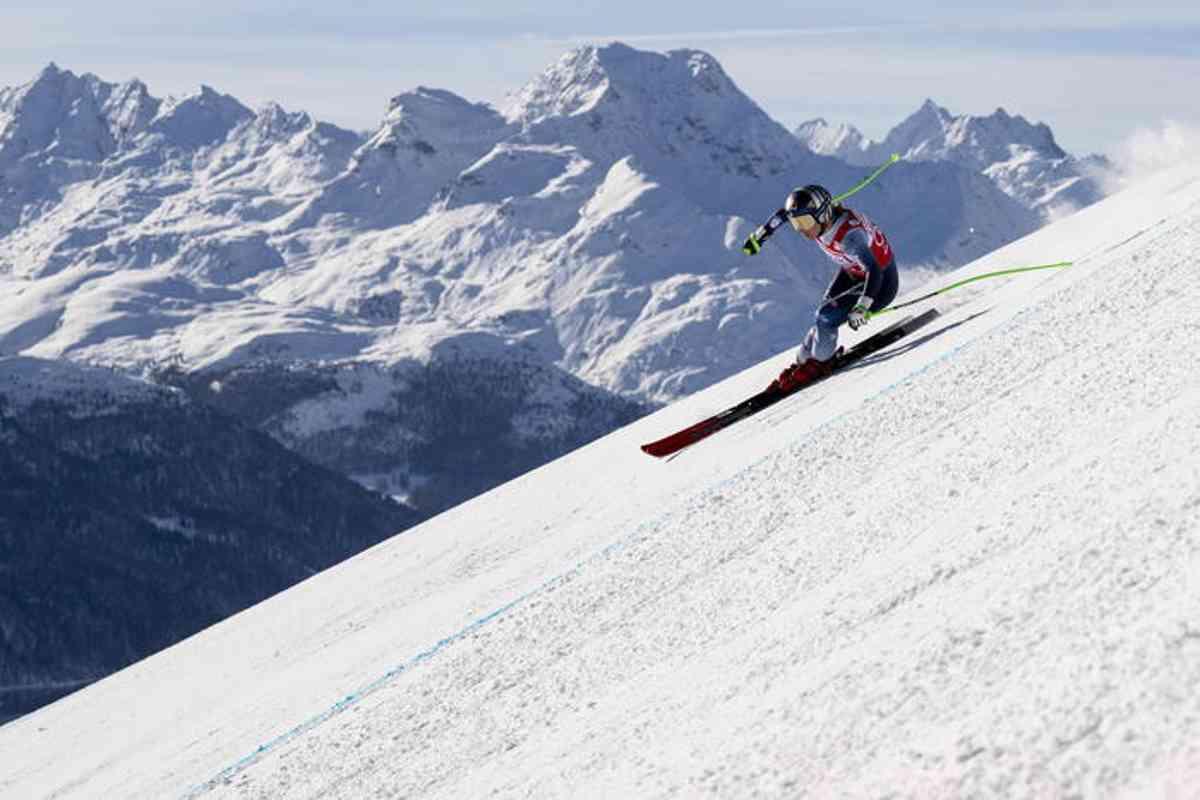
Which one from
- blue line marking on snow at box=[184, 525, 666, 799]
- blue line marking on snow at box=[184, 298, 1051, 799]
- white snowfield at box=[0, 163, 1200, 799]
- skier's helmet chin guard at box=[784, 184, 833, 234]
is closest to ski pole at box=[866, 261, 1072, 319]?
white snowfield at box=[0, 163, 1200, 799]

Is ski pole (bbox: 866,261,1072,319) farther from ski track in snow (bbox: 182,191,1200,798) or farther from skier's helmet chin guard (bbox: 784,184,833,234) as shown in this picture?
ski track in snow (bbox: 182,191,1200,798)

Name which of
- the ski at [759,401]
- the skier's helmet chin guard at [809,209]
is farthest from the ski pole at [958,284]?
the skier's helmet chin guard at [809,209]

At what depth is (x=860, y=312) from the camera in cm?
2158

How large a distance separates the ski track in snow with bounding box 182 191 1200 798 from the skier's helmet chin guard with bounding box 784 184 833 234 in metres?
5.43

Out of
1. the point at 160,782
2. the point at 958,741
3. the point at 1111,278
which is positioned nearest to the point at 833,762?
the point at 958,741

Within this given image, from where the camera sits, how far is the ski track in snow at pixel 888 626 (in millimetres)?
7109

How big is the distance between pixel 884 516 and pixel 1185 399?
2.19 metres

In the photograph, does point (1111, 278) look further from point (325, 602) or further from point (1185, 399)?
point (325, 602)

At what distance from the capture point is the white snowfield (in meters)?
7.32

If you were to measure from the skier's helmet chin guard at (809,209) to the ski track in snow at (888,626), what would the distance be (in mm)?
5428

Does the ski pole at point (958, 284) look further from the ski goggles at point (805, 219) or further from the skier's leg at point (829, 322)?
the ski goggles at point (805, 219)

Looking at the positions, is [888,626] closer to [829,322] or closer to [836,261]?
[829,322]

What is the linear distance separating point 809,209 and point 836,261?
79 centimetres

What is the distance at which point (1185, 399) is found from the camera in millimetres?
10672
